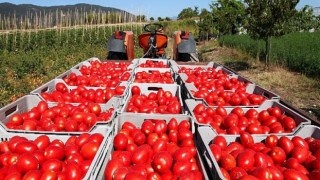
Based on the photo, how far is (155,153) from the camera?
2.68 meters

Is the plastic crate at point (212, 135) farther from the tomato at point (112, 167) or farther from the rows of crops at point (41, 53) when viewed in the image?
the rows of crops at point (41, 53)

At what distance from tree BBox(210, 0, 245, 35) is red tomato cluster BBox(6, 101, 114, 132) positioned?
919 inches

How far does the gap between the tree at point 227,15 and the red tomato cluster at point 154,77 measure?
68.4 ft

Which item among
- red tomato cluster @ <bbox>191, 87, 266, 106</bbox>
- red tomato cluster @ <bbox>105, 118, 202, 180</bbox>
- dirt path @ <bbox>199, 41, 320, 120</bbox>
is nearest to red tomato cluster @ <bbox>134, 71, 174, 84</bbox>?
red tomato cluster @ <bbox>191, 87, 266, 106</bbox>

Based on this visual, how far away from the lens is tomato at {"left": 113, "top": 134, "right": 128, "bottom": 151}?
272cm

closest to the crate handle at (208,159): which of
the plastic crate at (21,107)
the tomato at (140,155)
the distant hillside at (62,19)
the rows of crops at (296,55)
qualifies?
the tomato at (140,155)

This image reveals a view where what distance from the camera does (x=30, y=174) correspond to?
2.06 meters

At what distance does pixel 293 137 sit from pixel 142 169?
4.77ft

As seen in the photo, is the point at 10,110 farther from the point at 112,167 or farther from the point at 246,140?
the point at 246,140

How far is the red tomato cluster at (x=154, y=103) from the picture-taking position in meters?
3.80

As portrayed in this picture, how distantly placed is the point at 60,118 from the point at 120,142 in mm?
985

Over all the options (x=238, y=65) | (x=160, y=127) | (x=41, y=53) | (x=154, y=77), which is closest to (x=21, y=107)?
(x=160, y=127)

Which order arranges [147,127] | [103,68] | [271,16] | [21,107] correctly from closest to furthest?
[147,127] → [21,107] → [103,68] → [271,16]

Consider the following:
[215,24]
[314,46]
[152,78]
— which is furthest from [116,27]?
[152,78]
